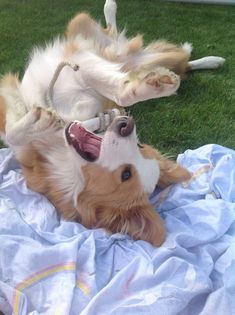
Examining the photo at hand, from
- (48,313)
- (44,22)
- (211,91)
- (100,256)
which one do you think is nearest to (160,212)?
(100,256)

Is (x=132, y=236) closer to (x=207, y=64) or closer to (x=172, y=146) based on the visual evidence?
(x=172, y=146)

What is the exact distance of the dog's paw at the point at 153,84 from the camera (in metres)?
2.41

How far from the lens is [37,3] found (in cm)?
526

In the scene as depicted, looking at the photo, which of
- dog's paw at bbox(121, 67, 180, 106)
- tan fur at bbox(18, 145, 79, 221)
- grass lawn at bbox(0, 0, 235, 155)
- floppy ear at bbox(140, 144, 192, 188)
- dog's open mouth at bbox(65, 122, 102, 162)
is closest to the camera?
dog's paw at bbox(121, 67, 180, 106)

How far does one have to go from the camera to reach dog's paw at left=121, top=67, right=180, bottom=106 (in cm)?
241

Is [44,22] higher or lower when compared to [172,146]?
higher

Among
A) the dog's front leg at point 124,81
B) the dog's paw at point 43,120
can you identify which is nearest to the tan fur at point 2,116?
the dog's paw at point 43,120

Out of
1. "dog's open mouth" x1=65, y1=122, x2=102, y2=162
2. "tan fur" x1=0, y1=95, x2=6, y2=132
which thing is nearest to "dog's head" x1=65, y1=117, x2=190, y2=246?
"dog's open mouth" x1=65, y1=122, x2=102, y2=162

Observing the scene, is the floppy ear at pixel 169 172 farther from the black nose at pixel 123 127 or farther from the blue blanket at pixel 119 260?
the black nose at pixel 123 127

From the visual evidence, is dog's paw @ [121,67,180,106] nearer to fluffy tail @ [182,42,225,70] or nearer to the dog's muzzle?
the dog's muzzle

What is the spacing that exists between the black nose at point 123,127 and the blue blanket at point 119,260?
0.58 meters

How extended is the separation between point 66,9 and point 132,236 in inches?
126

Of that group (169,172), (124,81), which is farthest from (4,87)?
(169,172)

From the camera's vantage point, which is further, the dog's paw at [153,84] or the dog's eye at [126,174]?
the dog's eye at [126,174]
